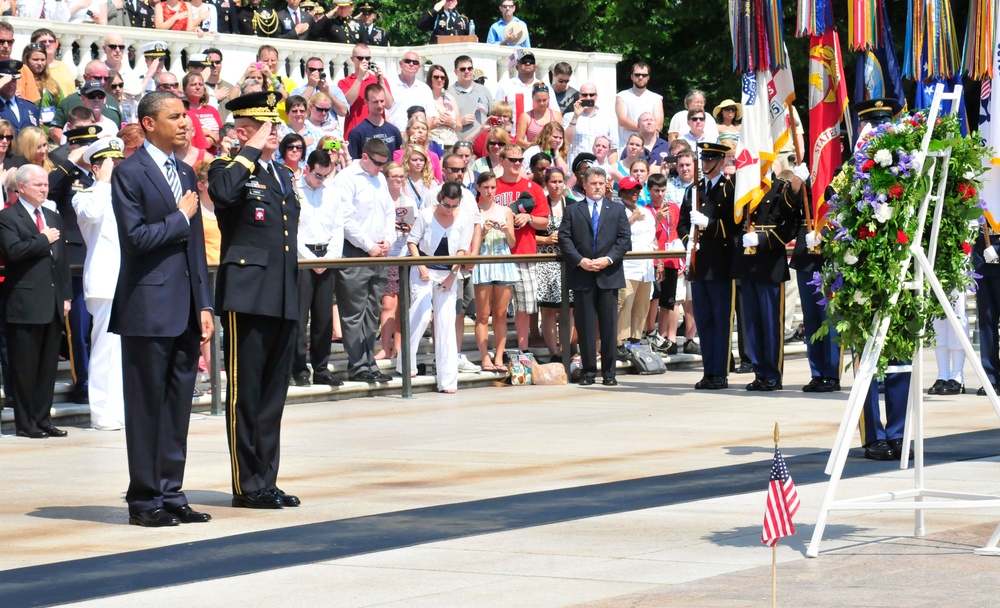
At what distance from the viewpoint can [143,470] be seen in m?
9.11

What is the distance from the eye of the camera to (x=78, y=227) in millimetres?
14781

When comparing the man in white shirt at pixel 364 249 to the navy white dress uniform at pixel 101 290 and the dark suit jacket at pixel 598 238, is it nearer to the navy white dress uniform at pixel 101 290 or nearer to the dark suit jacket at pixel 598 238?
the dark suit jacket at pixel 598 238

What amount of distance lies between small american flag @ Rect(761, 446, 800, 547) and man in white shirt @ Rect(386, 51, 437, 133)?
601 inches

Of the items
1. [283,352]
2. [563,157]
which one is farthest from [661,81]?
[283,352]

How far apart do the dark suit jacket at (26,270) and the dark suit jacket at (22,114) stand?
13.7 feet

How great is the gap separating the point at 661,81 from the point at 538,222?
19.9 metres

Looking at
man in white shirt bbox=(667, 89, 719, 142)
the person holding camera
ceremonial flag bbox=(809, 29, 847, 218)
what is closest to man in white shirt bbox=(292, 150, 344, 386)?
the person holding camera

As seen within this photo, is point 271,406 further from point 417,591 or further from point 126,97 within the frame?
point 126,97

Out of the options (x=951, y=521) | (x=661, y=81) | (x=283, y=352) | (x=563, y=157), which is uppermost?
(x=661, y=81)

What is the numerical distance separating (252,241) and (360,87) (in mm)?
12089

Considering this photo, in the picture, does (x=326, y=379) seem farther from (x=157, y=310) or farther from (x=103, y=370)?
(x=157, y=310)

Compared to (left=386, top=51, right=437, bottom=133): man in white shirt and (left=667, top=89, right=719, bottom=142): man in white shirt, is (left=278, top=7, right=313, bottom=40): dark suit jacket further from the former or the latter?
(left=667, top=89, right=719, bottom=142): man in white shirt

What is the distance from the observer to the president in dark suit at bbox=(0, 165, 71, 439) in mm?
13422

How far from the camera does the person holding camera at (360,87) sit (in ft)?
69.7
